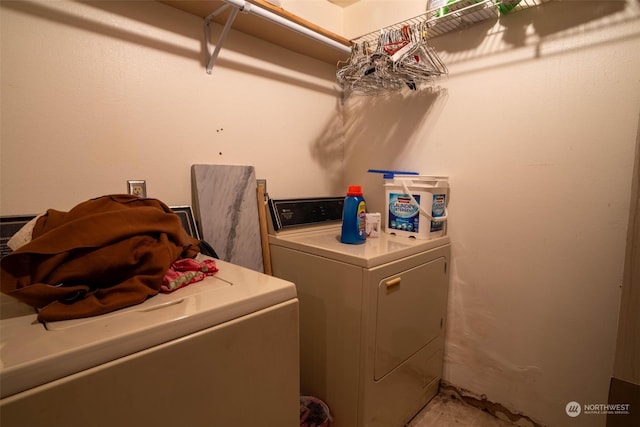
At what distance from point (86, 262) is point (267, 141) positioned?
1177 millimetres

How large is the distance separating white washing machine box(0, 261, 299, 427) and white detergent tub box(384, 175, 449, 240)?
886mm

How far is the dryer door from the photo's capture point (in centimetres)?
128

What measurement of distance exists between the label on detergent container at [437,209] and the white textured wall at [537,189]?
0.12 meters

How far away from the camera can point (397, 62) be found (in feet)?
4.56

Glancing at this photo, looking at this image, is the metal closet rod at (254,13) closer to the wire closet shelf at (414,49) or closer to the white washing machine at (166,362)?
the wire closet shelf at (414,49)

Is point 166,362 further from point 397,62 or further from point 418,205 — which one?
point 397,62

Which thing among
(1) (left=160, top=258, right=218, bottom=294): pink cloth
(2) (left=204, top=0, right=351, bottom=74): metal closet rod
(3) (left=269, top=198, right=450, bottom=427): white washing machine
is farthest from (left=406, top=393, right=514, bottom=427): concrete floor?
(2) (left=204, top=0, right=351, bottom=74): metal closet rod

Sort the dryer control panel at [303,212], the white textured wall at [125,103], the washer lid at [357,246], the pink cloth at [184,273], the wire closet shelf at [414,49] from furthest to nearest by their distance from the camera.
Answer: the dryer control panel at [303,212], the wire closet shelf at [414,49], the washer lid at [357,246], the white textured wall at [125,103], the pink cloth at [184,273]

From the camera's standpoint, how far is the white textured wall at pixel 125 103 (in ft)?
3.49

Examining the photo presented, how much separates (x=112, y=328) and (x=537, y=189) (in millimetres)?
1672

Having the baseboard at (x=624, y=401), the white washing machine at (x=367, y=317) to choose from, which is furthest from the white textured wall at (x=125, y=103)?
the baseboard at (x=624, y=401)

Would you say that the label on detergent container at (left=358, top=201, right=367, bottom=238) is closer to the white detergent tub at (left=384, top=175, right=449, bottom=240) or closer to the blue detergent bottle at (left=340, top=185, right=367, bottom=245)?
the blue detergent bottle at (left=340, top=185, right=367, bottom=245)

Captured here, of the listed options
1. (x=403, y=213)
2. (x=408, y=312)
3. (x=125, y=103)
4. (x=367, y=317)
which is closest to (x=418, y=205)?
(x=403, y=213)

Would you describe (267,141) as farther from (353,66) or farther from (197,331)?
(197,331)
